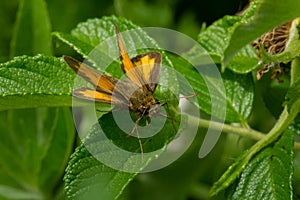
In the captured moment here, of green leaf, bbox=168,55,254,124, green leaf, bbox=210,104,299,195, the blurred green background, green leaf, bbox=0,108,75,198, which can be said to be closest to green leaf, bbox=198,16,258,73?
green leaf, bbox=168,55,254,124

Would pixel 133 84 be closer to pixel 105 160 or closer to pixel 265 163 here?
pixel 105 160

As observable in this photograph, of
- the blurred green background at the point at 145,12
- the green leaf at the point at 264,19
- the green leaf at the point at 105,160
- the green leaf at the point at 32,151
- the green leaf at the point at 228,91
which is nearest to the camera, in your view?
the green leaf at the point at 264,19

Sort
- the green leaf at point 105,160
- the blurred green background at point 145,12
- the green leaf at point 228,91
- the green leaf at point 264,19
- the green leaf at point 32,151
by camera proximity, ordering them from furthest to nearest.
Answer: the blurred green background at point 145,12
the green leaf at point 32,151
the green leaf at point 228,91
the green leaf at point 105,160
the green leaf at point 264,19

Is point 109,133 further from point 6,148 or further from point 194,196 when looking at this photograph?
point 194,196

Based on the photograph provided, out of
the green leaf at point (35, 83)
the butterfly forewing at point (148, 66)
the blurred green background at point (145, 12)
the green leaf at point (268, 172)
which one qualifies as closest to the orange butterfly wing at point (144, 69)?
the butterfly forewing at point (148, 66)

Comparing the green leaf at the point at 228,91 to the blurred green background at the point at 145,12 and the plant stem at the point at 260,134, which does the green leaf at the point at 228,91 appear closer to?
the plant stem at the point at 260,134

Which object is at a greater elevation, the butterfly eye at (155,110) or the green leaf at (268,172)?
the butterfly eye at (155,110)

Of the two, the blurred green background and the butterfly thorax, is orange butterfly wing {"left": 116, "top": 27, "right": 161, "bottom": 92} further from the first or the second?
the blurred green background
